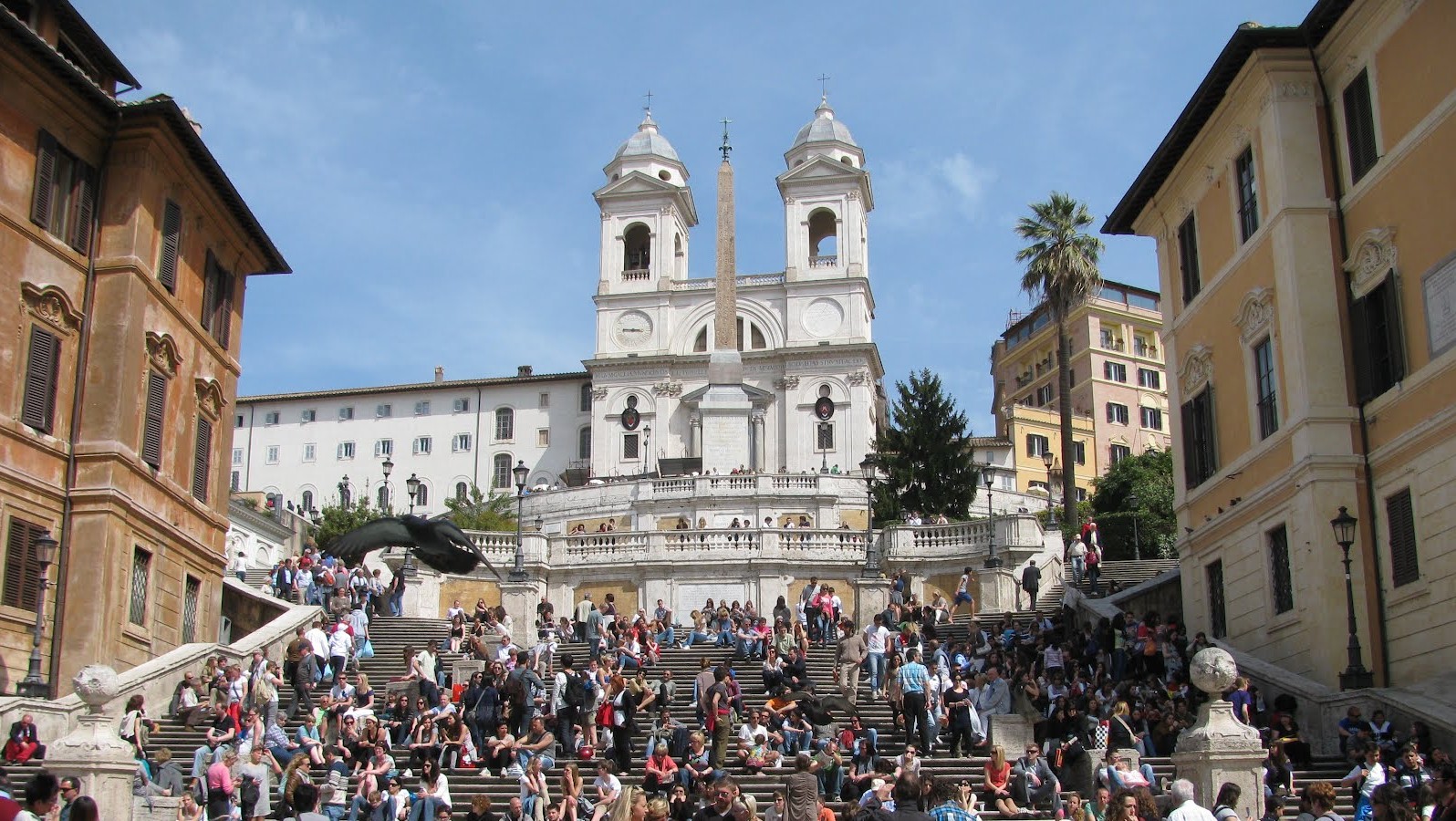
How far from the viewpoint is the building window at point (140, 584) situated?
2855 cm

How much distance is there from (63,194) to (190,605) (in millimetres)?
8326

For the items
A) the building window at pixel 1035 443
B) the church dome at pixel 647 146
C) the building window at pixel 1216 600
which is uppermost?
the church dome at pixel 647 146

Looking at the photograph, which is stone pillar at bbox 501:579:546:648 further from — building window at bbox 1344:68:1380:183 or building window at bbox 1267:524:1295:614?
building window at bbox 1344:68:1380:183

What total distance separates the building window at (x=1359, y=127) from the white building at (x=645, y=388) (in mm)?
58036

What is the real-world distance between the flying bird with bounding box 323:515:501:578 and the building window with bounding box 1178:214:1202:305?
580 inches

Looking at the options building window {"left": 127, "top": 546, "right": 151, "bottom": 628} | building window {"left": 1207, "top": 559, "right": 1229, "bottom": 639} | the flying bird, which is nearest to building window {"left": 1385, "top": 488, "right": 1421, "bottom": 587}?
building window {"left": 1207, "top": 559, "right": 1229, "bottom": 639}

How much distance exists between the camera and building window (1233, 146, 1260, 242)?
1113 inches

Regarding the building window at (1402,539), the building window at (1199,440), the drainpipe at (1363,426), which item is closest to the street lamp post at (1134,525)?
the building window at (1199,440)

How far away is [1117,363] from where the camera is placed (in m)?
98.9

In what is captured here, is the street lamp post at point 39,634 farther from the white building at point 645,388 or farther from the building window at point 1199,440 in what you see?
the white building at point 645,388

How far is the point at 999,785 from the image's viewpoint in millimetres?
19906

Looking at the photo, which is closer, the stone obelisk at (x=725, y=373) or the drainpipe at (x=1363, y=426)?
the drainpipe at (x=1363, y=426)

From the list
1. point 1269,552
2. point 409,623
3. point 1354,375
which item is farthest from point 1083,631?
point 409,623

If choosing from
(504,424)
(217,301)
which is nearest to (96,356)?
(217,301)
